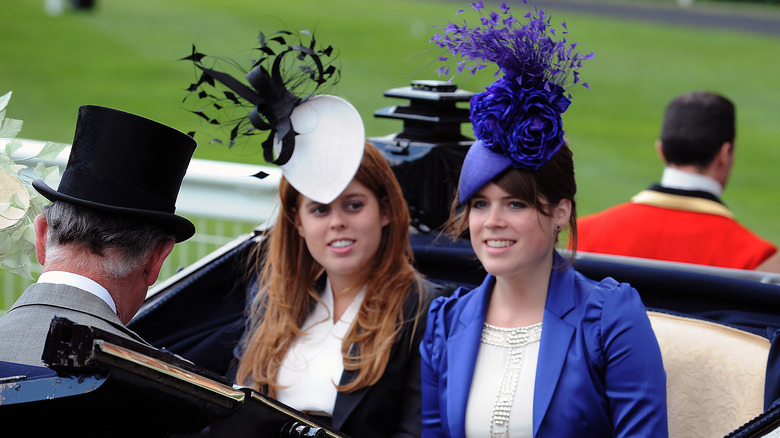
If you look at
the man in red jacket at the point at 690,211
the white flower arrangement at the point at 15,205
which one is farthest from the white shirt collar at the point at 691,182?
the white flower arrangement at the point at 15,205

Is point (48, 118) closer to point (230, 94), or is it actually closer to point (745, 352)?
point (230, 94)

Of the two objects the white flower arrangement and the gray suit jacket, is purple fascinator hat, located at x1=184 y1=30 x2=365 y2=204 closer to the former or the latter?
the white flower arrangement

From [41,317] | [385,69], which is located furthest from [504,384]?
[385,69]

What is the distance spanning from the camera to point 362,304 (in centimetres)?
285

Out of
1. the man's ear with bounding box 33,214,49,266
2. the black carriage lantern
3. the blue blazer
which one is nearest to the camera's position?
the man's ear with bounding box 33,214,49,266

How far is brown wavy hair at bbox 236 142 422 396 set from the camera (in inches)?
109

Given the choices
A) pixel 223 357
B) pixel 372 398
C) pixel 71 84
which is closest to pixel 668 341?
pixel 372 398

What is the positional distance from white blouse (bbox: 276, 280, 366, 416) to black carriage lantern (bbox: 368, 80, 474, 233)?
0.57 metres

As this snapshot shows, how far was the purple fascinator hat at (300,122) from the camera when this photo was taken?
276 centimetres

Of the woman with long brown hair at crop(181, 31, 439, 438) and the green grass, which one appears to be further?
the green grass

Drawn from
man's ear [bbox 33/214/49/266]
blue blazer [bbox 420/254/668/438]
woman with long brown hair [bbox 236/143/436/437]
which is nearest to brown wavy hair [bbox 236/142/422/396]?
woman with long brown hair [bbox 236/143/436/437]

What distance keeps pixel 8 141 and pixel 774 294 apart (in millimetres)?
2051

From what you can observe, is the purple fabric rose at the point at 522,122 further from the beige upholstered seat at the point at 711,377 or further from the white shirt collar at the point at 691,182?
the white shirt collar at the point at 691,182

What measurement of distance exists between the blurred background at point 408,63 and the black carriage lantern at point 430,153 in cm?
441
